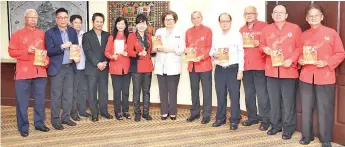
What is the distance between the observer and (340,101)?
3930 mm

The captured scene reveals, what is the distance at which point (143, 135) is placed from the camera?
4402mm

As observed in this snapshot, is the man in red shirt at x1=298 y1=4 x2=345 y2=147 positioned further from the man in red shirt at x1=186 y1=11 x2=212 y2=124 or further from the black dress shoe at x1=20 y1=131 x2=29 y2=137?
the black dress shoe at x1=20 y1=131 x2=29 y2=137

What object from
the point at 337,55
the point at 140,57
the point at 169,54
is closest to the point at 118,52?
the point at 140,57

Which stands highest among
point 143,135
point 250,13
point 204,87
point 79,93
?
point 250,13

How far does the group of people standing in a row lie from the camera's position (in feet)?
12.7

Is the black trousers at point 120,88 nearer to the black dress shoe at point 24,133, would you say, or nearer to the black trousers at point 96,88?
the black trousers at point 96,88

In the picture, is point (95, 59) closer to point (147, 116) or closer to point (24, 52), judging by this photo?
point (24, 52)

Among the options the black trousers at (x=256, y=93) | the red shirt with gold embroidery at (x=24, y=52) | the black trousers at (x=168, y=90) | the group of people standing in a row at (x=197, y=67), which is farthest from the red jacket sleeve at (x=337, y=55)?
the red shirt with gold embroidery at (x=24, y=52)

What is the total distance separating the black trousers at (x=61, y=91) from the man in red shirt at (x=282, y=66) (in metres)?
2.31

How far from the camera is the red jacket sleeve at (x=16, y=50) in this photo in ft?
14.0

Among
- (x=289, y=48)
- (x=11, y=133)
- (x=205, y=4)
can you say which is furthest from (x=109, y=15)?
(x=289, y=48)

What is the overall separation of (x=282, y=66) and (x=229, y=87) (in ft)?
2.48

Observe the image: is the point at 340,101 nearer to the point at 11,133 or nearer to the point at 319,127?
the point at 319,127

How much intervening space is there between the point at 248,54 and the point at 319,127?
1154 mm
